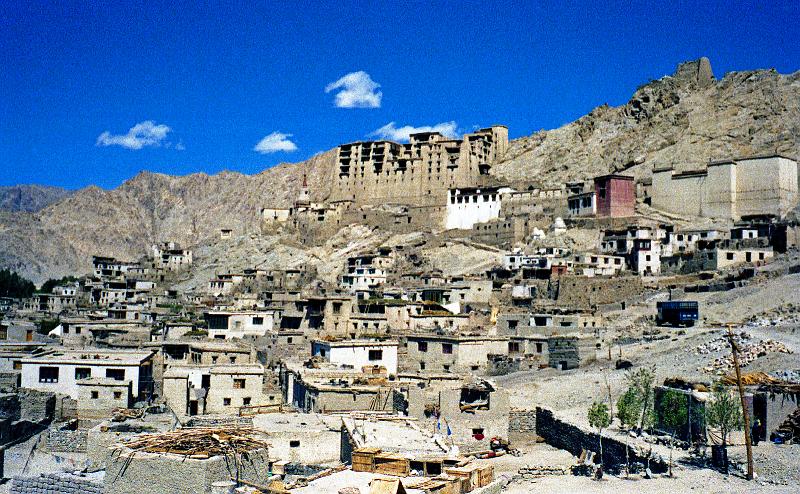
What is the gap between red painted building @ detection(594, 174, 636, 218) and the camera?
74250 millimetres

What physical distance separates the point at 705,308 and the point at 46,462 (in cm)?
3297

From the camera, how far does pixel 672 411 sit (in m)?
24.8

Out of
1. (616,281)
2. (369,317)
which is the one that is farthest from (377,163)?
(369,317)

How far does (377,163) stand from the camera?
96.6 metres

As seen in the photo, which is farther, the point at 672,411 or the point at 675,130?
the point at 675,130

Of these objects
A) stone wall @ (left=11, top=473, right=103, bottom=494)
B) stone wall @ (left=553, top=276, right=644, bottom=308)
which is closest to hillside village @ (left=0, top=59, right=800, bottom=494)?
stone wall @ (left=11, top=473, right=103, bottom=494)

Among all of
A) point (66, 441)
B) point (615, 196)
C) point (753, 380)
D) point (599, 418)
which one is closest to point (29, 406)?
point (66, 441)

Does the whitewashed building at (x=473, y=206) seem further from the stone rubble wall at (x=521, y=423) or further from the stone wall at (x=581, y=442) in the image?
the stone wall at (x=581, y=442)

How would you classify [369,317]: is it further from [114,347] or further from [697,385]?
[697,385]

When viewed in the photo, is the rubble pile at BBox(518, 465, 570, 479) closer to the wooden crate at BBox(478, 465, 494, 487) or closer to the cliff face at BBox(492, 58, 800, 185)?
the wooden crate at BBox(478, 465, 494, 487)

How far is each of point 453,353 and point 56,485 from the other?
2120cm

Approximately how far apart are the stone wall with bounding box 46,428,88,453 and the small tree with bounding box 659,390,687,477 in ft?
48.7

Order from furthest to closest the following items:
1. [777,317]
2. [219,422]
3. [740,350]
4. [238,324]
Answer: [238,324] → [777,317] → [740,350] → [219,422]

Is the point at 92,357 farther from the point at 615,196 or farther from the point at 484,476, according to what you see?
the point at 615,196
